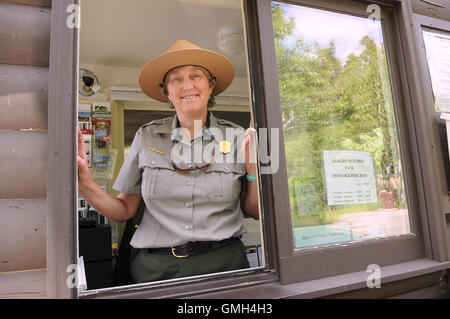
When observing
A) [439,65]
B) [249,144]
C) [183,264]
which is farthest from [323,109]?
[183,264]

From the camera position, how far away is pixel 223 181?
172cm

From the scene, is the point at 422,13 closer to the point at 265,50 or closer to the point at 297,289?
the point at 265,50

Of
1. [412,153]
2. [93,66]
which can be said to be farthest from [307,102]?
[93,66]

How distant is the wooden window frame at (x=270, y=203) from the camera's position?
1078mm

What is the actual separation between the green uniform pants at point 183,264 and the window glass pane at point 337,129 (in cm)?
43

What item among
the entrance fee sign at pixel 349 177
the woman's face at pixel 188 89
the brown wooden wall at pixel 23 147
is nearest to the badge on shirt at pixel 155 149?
the woman's face at pixel 188 89

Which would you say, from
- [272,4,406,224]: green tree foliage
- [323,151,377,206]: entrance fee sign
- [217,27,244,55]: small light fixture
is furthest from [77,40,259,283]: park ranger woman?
[217,27,244,55]: small light fixture

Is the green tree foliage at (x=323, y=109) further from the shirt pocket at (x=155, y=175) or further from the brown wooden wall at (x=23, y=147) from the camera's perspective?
A: the brown wooden wall at (x=23, y=147)

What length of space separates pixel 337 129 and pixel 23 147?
4.81 ft

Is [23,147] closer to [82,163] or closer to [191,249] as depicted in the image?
[82,163]

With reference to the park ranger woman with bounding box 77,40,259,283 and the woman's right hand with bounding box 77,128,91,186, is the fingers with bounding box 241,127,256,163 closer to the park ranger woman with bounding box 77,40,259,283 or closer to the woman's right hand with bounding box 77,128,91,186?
the park ranger woman with bounding box 77,40,259,283

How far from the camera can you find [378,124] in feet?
6.00

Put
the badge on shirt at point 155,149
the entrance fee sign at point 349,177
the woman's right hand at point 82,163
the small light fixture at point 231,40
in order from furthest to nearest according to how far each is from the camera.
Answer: the small light fixture at point 231,40 → the badge on shirt at point 155,149 → the entrance fee sign at point 349,177 → the woman's right hand at point 82,163
